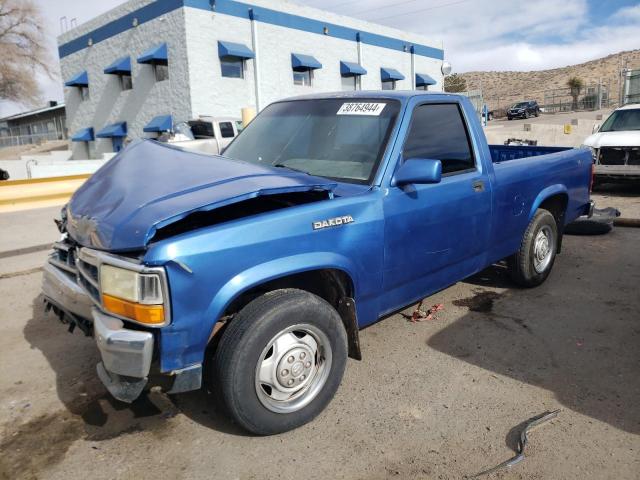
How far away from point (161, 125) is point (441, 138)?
17495mm

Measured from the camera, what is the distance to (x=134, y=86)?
21594 millimetres

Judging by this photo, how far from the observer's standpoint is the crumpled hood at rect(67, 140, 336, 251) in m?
2.51

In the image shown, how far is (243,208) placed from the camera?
2.90m

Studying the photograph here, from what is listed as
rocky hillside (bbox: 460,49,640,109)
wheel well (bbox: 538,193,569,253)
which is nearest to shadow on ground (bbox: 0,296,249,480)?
wheel well (bbox: 538,193,569,253)

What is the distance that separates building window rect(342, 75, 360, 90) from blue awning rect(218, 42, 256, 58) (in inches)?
254

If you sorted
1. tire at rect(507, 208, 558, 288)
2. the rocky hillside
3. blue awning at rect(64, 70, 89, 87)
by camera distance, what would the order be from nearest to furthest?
tire at rect(507, 208, 558, 288) → blue awning at rect(64, 70, 89, 87) → the rocky hillside

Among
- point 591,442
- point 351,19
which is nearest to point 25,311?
point 591,442

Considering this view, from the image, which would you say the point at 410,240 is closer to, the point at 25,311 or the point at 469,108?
the point at 469,108

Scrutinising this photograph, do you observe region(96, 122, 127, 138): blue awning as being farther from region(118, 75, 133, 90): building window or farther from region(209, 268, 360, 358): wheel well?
region(209, 268, 360, 358): wheel well

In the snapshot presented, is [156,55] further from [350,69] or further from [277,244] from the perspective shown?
[277,244]

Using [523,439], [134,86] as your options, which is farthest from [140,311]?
[134,86]

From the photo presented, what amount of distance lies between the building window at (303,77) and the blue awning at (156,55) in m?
5.83

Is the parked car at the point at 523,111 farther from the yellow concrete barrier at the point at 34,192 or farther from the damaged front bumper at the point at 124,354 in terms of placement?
the damaged front bumper at the point at 124,354

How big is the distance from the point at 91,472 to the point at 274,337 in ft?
3.71
